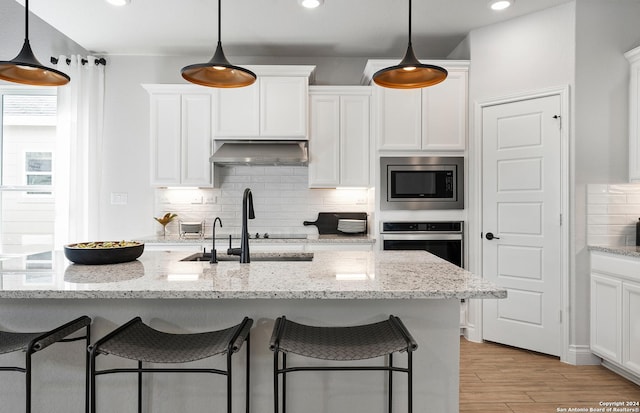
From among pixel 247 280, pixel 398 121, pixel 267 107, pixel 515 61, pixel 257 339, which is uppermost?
pixel 515 61

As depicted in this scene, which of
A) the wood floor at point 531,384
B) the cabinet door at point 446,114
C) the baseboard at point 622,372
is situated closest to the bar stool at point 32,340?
the wood floor at point 531,384

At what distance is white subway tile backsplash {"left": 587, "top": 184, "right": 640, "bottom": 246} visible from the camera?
3160 millimetres

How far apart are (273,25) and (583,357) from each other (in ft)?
12.3

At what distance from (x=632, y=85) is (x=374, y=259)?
2.49 meters

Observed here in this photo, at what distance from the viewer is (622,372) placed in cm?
290

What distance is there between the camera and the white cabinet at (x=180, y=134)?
397 centimetres

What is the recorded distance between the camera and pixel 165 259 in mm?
2293

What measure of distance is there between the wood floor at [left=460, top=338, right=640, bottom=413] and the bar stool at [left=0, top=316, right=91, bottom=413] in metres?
2.09

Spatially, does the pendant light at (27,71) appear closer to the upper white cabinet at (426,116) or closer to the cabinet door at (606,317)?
the upper white cabinet at (426,116)

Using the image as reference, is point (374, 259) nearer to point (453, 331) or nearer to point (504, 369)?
point (453, 331)

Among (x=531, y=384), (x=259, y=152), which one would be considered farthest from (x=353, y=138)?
(x=531, y=384)

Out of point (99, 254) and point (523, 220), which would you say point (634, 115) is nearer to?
point (523, 220)

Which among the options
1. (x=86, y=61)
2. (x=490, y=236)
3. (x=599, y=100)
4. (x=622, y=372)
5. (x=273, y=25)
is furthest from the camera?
(x=86, y=61)

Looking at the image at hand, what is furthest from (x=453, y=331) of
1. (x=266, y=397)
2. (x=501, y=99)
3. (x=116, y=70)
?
(x=116, y=70)
